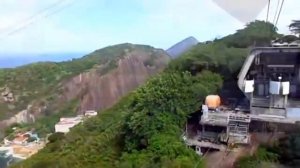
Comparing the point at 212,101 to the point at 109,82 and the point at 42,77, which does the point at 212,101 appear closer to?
the point at 109,82

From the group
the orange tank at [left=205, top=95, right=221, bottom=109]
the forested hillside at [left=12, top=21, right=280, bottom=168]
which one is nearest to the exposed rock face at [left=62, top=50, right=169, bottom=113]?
the forested hillside at [left=12, top=21, right=280, bottom=168]

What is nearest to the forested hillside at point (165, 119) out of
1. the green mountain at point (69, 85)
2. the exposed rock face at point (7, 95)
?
the green mountain at point (69, 85)

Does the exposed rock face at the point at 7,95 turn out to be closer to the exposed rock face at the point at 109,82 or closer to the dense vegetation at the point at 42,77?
the dense vegetation at the point at 42,77

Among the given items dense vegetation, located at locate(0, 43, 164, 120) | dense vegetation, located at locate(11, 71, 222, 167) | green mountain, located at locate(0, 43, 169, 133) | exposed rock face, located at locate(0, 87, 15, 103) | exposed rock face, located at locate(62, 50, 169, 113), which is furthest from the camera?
exposed rock face, located at locate(0, 87, 15, 103)

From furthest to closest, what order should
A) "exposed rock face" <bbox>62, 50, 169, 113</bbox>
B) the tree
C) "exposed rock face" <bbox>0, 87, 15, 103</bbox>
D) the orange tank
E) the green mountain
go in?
"exposed rock face" <bbox>0, 87, 15, 103</bbox>
the green mountain
"exposed rock face" <bbox>62, 50, 169, 113</bbox>
the tree
the orange tank

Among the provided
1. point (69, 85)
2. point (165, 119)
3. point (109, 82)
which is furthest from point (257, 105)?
point (69, 85)

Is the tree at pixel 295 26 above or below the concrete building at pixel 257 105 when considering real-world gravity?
above

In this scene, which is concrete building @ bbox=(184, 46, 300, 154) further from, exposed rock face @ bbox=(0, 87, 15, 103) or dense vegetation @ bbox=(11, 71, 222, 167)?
exposed rock face @ bbox=(0, 87, 15, 103)

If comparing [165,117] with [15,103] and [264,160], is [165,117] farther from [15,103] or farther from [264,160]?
[15,103]
